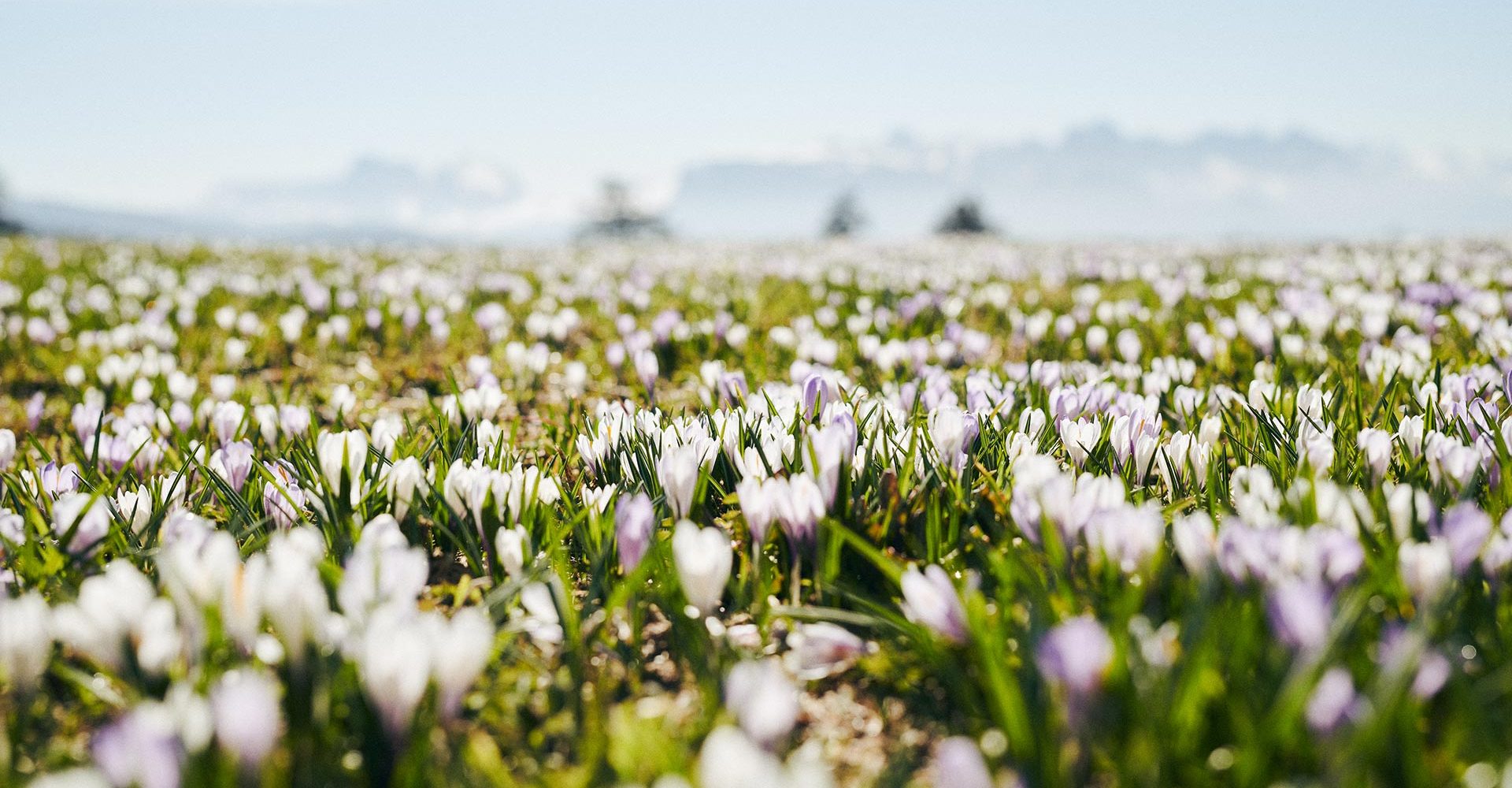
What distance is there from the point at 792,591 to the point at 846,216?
207 ft

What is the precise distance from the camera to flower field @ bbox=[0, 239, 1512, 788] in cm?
135

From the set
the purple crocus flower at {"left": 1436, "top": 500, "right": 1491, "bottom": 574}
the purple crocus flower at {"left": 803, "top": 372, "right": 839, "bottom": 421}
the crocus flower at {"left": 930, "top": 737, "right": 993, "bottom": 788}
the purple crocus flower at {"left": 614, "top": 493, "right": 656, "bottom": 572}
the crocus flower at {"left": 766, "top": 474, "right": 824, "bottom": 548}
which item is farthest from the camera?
the purple crocus flower at {"left": 803, "top": 372, "right": 839, "bottom": 421}

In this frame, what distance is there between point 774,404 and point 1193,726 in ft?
5.90

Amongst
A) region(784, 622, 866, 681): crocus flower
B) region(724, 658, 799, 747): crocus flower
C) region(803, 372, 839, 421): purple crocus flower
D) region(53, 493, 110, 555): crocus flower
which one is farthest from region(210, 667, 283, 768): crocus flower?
region(803, 372, 839, 421): purple crocus flower

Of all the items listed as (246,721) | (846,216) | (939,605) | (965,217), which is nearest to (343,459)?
(246,721)

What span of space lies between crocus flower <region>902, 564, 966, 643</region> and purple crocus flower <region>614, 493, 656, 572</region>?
1.97 feet

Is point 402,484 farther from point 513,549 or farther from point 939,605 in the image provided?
point 939,605

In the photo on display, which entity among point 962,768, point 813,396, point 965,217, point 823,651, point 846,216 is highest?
point 846,216

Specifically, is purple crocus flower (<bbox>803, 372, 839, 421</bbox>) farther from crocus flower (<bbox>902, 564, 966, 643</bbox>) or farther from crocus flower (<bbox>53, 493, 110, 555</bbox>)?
crocus flower (<bbox>53, 493, 110, 555</bbox>)

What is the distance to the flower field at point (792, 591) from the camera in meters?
1.35

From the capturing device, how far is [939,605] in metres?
1.63

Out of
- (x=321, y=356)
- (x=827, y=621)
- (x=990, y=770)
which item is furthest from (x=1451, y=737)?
(x=321, y=356)

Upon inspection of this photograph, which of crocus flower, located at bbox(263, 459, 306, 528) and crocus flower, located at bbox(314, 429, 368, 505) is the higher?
crocus flower, located at bbox(314, 429, 368, 505)

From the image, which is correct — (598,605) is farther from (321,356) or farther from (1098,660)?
(321,356)
